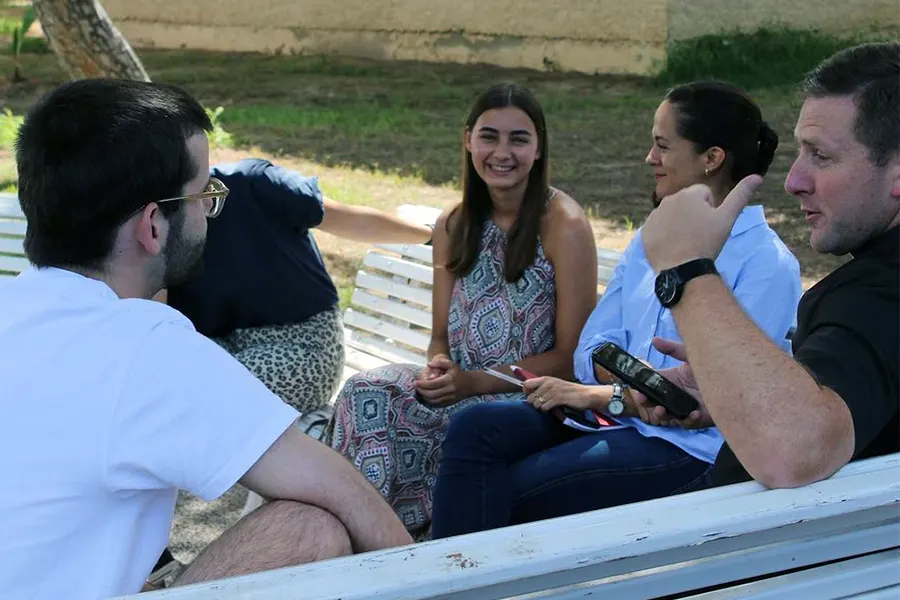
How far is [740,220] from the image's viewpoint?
119 inches

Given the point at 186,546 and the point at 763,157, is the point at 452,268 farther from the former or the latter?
the point at 186,546

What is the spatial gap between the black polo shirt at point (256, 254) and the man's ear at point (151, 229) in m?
1.56

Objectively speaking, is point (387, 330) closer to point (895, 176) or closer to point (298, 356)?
point (298, 356)

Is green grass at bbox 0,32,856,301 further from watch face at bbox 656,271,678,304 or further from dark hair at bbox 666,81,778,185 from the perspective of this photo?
watch face at bbox 656,271,678,304

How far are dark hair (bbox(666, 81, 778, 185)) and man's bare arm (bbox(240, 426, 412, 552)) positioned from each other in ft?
5.25

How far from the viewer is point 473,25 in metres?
14.5

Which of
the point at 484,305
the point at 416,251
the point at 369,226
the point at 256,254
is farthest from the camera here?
the point at 416,251

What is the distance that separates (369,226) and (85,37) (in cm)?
442

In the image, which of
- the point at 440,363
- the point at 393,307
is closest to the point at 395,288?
the point at 393,307

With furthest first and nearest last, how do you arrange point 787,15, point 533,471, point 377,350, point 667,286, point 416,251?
point 787,15 → point 377,350 → point 416,251 → point 533,471 → point 667,286

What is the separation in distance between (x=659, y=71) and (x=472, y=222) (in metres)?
9.54

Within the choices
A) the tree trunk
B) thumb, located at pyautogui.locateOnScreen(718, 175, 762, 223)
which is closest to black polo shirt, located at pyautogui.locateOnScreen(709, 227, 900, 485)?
thumb, located at pyautogui.locateOnScreen(718, 175, 762, 223)

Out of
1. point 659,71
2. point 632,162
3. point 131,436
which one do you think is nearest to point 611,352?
point 131,436

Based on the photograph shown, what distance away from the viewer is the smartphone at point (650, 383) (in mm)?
2754
